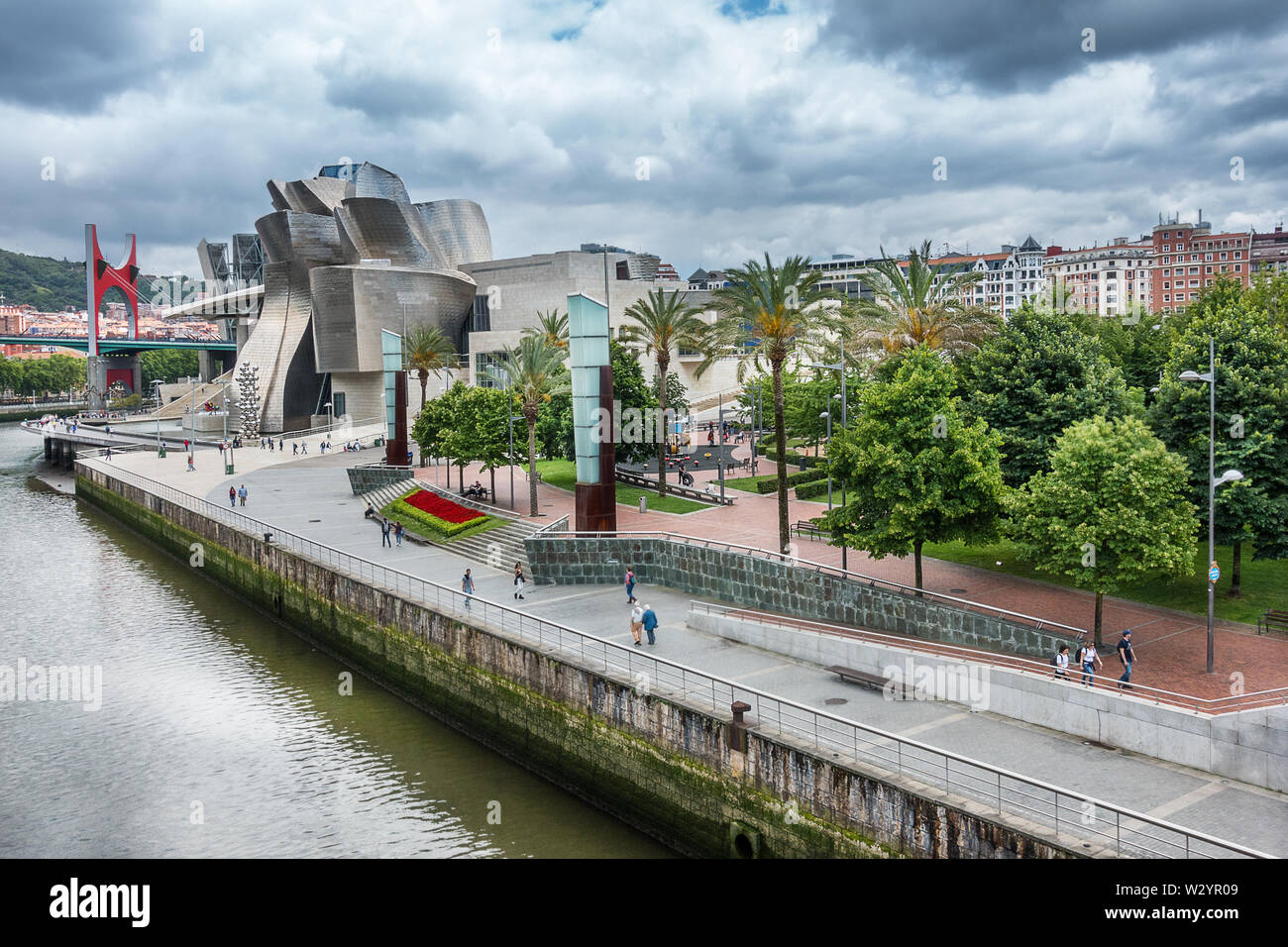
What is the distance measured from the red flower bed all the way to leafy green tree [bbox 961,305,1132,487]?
60.1 ft

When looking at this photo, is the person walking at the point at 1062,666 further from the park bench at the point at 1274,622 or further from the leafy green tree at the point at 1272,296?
the leafy green tree at the point at 1272,296

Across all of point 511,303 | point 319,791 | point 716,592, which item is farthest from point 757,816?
point 511,303

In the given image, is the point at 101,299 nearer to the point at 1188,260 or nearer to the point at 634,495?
the point at 634,495

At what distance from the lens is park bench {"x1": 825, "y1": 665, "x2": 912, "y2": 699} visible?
17547mm

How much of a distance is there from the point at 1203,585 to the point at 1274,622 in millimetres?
3070

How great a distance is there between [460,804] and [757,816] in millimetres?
6283

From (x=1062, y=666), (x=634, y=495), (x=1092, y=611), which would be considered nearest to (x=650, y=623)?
(x=1062, y=666)

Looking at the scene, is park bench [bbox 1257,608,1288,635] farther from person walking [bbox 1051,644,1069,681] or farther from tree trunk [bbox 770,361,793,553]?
tree trunk [bbox 770,361,793,553]

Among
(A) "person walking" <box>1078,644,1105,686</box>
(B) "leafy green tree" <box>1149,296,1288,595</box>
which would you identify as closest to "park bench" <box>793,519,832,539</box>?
(B) "leafy green tree" <box>1149,296,1288,595</box>

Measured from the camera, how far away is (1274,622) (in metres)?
19.8

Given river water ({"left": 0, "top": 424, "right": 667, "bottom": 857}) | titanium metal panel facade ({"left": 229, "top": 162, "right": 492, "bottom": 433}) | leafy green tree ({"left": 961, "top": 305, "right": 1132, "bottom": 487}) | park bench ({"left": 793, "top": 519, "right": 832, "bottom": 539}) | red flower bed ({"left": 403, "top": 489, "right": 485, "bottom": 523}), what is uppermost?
titanium metal panel facade ({"left": 229, "top": 162, "right": 492, "bottom": 433})
